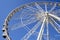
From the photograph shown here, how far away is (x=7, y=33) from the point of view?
2947 cm

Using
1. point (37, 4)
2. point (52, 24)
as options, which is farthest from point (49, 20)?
point (37, 4)

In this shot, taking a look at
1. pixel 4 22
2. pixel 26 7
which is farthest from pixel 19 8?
pixel 4 22

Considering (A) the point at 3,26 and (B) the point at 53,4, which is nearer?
(A) the point at 3,26

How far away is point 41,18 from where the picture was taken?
30.3 m

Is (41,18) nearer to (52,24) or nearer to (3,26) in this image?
(52,24)

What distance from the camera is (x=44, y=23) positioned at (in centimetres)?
2975

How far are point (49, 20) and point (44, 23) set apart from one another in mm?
1055

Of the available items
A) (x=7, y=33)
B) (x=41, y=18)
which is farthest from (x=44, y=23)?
(x=7, y=33)

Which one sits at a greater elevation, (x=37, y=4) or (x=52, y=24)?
(x=37, y=4)

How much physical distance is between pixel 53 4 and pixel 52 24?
13.4 ft

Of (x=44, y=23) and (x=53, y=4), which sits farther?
(x=53, y=4)

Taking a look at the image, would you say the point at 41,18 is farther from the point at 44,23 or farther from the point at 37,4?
the point at 37,4

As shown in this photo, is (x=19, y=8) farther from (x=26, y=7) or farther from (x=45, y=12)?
(x=45, y=12)

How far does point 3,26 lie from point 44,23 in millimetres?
4613
